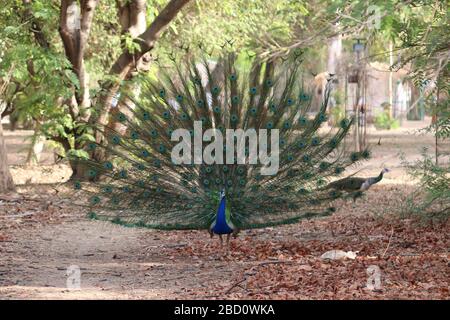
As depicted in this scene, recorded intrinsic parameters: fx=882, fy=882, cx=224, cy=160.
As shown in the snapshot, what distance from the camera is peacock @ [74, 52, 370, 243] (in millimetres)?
11586

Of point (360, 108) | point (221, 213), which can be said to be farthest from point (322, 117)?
point (360, 108)

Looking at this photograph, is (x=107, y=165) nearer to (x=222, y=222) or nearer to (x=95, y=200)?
(x=95, y=200)

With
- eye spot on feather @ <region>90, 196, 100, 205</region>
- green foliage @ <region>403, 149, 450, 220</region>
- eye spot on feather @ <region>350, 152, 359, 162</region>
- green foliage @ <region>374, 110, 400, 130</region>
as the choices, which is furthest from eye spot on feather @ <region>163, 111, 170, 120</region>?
green foliage @ <region>374, 110, 400, 130</region>

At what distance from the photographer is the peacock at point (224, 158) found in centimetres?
1159

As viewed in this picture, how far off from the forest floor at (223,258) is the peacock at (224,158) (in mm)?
614

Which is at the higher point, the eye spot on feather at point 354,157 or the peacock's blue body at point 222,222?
the eye spot on feather at point 354,157

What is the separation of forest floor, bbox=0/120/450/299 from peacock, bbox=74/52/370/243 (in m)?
0.61

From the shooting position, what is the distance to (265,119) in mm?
11930

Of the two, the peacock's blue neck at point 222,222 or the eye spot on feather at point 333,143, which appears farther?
the eye spot on feather at point 333,143

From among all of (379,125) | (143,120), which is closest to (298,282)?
(143,120)

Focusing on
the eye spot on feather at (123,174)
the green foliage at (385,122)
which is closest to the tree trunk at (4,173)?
the eye spot on feather at (123,174)

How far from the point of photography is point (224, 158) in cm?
1160

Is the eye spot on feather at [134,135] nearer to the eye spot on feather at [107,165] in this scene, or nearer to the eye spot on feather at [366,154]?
the eye spot on feather at [107,165]
